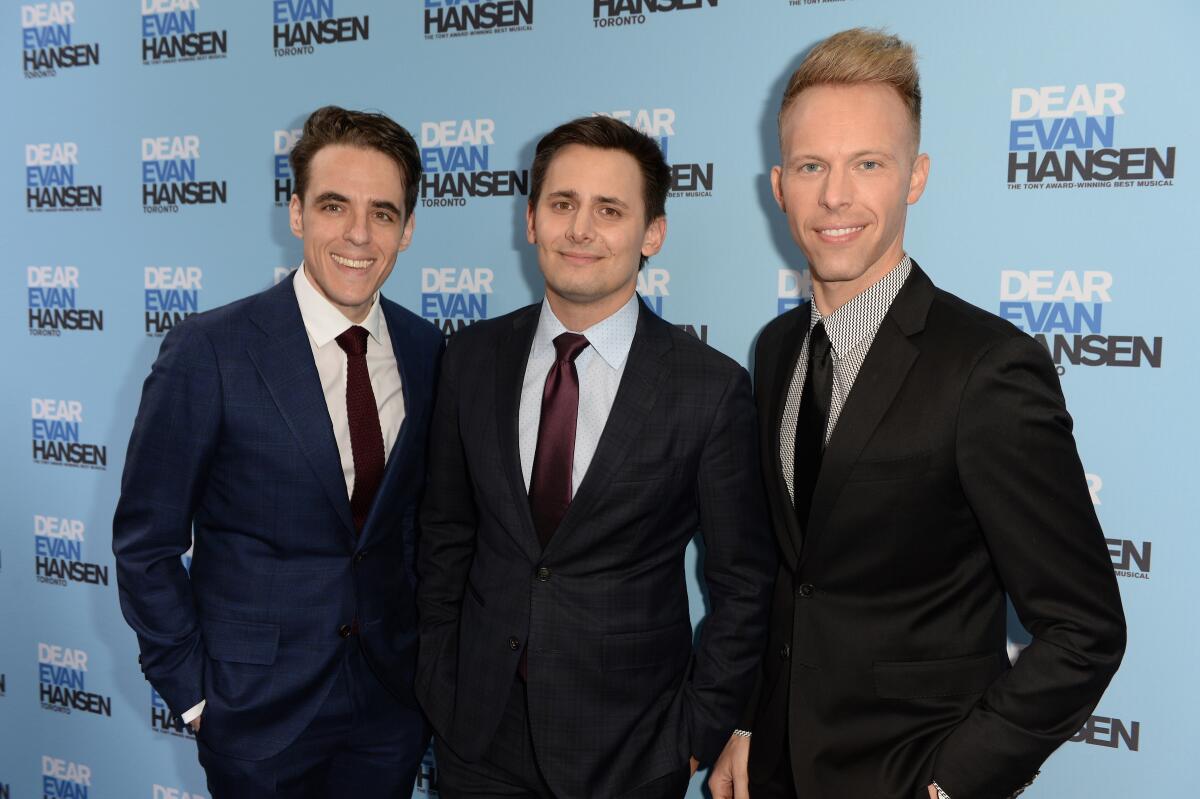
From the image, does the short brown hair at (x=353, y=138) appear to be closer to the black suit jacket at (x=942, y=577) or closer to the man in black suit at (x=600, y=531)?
the man in black suit at (x=600, y=531)

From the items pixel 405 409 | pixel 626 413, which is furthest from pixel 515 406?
pixel 405 409

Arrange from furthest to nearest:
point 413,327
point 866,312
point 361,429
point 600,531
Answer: point 413,327 < point 361,429 < point 600,531 < point 866,312

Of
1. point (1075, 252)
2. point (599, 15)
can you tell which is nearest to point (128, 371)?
point (599, 15)

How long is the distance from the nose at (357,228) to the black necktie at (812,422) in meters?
1.14

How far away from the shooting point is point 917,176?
75.2 inches

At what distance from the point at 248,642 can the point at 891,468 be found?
1.56 meters

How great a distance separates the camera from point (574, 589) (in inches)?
78.2

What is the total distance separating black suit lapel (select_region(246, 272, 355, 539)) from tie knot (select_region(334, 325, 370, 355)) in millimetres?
93

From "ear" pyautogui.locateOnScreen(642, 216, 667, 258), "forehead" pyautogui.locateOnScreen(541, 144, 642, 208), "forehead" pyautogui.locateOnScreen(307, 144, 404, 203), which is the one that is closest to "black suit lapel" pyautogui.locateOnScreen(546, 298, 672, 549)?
"ear" pyautogui.locateOnScreen(642, 216, 667, 258)

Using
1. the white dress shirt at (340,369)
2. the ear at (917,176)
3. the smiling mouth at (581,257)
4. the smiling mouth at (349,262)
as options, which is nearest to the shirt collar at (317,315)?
the white dress shirt at (340,369)

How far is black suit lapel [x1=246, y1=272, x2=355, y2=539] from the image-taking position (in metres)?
2.12

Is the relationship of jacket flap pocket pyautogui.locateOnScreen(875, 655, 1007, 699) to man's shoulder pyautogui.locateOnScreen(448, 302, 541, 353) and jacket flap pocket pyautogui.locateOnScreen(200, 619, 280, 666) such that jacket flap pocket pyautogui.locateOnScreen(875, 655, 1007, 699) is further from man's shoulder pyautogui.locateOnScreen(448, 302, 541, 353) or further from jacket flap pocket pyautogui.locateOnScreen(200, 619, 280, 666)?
jacket flap pocket pyautogui.locateOnScreen(200, 619, 280, 666)

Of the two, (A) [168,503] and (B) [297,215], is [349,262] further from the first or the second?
(A) [168,503]

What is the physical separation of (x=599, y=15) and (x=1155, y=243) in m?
1.69
